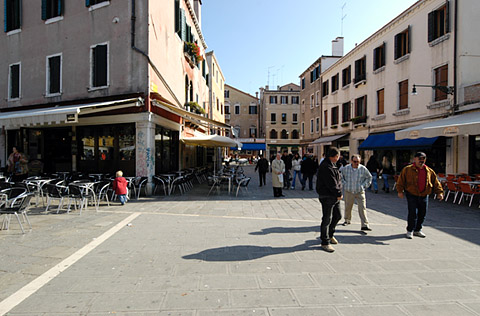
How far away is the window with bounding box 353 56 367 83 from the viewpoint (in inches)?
771

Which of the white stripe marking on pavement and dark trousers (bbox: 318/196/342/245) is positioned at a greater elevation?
dark trousers (bbox: 318/196/342/245)

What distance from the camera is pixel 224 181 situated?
11.0 meters

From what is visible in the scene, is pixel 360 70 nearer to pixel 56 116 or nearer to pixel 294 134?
pixel 56 116

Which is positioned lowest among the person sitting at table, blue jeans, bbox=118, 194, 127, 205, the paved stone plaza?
the paved stone plaza

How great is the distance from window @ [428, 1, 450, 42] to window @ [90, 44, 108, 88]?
14.8m

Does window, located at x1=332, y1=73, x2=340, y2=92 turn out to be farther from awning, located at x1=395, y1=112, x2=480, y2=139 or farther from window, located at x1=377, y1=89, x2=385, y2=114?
awning, located at x1=395, y1=112, x2=480, y2=139

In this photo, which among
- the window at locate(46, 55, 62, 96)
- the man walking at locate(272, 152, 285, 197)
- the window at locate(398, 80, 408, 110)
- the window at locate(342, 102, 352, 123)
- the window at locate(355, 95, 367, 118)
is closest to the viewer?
the man walking at locate(272, 152, 285, 197)

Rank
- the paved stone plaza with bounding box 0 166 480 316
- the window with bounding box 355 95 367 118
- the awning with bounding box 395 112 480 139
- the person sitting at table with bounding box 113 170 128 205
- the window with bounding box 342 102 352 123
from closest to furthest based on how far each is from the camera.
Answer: the paved stone plaza with bounding box 0 166 480 316, the person sitting at table with bounding box 113 170 128 205, the awning with bounding box 395 112 480 139, the window with bounding box 355 95 367 118, the window with bounding box 342 102 352 123

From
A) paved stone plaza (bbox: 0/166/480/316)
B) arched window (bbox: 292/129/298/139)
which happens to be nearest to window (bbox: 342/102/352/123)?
paved stone plaza (bbox: 0/166/480/316)

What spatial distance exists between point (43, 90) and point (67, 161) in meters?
3.29

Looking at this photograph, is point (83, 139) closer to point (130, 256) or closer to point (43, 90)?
point (43, 90)

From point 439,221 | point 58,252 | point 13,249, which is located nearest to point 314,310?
point 58,252

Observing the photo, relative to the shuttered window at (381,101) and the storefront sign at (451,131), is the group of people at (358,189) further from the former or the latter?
the shuttered window at (381,101)

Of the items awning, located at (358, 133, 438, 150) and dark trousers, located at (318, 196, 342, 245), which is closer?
dark trousers, located at (318, 196, 342, 245)
